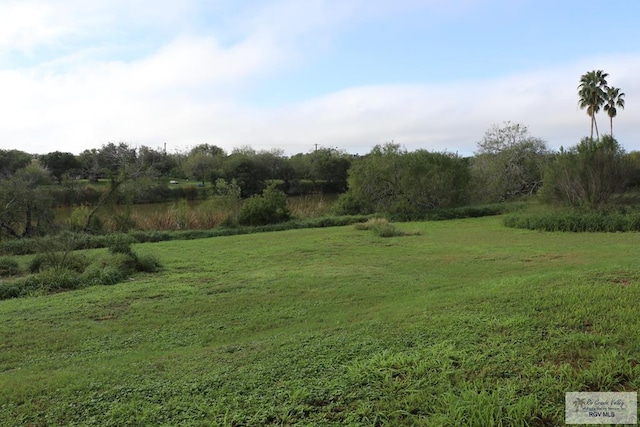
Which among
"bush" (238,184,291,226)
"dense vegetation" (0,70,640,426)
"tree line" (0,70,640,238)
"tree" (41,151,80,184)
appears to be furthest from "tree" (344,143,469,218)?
"tree" (41,151,80,184)

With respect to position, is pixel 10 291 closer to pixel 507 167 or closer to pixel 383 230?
pixel 383 230

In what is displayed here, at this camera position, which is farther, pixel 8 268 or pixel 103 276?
pixel 8 268

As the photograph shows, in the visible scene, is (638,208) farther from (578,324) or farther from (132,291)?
(132,291)

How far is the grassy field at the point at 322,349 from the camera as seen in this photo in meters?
3.23

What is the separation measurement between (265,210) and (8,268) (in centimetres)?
1505

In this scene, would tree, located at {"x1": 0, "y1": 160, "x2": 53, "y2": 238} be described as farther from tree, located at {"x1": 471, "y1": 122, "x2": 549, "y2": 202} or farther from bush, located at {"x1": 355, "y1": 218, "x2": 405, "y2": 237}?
tree, located at {"x1": 471, "y1": 122, "x2": 549, "y2": 202}

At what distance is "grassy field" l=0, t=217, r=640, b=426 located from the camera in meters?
3.23

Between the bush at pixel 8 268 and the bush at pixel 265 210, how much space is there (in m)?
14.2

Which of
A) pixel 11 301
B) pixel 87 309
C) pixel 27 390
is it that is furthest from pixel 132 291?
pixel 27 390

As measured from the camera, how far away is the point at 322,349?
14.8ft

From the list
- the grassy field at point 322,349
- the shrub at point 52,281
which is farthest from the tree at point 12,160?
the grassy field at point 322,349

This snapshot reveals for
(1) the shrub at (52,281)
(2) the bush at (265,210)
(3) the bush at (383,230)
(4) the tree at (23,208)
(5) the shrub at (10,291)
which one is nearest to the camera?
(5) the shrub at (10,291)

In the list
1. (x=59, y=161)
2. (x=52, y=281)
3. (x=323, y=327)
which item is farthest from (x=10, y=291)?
(x=59, y=161)

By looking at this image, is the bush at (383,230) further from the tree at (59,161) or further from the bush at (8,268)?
the tree at (59,161)
